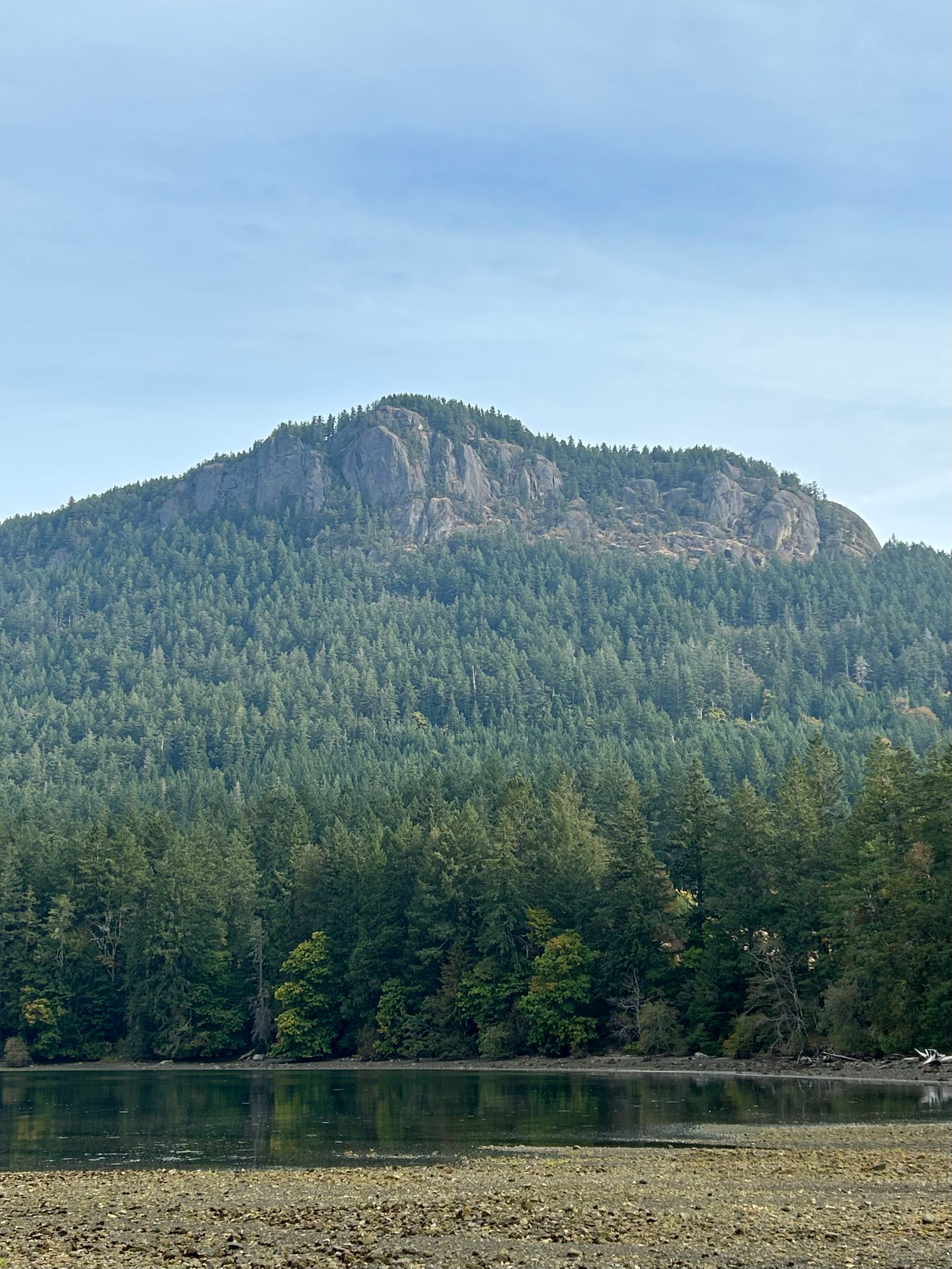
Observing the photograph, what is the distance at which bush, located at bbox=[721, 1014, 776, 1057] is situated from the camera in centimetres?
8594

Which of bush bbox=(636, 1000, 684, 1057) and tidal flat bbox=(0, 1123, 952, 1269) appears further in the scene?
bush bbox=(636, 1000, 684, 1057)

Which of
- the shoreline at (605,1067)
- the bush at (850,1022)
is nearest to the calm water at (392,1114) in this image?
the shoreline at (605,1067)

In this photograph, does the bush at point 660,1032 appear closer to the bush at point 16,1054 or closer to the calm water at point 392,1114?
the calm water at point 392,1114

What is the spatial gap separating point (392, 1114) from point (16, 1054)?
68.4m

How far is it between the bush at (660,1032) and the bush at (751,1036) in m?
5.36

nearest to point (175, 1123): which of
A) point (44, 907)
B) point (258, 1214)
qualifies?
point (258, 1214)

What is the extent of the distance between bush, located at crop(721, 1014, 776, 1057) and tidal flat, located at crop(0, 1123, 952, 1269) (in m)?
43.0

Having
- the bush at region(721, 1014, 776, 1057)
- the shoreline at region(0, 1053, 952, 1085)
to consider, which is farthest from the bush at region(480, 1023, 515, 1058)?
the bush at region(721, 1014, 776, 1057)

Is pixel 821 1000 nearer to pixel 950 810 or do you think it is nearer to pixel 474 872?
pixel 950 810

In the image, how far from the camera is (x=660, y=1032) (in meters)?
93.2

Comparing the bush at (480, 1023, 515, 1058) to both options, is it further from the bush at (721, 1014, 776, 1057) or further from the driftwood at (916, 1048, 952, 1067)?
the driftwood at (916, 1048, 952, 1067)

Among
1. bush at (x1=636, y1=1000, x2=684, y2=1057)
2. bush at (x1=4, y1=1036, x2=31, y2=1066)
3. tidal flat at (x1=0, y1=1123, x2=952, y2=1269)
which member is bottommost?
bush at (x1=4, y1=1036, x2=31, y2=1066)

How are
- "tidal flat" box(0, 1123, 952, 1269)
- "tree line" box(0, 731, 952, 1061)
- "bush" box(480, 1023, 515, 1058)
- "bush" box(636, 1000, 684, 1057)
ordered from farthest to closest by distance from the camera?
"bush" box(480, 1023, 515, 1058) < "bush" box(636, 1000, 684, 1057) < "tree line" box(0, 731, 952, 1061) < "tidal flat" box(0, 1123, 952, 1269)

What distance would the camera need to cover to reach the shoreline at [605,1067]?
71812mm
